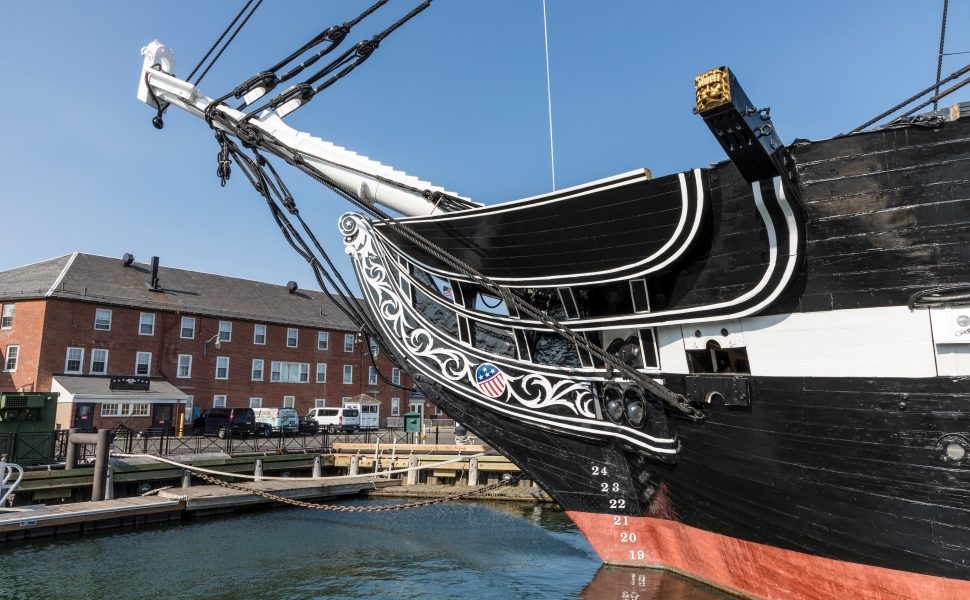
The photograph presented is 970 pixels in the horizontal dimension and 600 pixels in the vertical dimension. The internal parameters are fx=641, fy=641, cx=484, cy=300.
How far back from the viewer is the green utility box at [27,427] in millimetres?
16891

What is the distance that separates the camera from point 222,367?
122 ft

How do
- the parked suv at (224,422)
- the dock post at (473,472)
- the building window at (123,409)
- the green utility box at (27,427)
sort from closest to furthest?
the green utility box at (27,427)
the dock post at (473,472)
the building window at (123,409)
the parked suv at (224,422)

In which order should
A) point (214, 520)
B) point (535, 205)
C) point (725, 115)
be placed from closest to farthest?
point (725, 115) → point (535, 205) → point (214, 520)

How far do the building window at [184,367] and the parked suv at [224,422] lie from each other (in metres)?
4.16

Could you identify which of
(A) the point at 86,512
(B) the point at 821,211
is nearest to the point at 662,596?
(B) the point at 821,211

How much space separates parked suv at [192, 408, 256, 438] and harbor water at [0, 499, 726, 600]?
1504cm

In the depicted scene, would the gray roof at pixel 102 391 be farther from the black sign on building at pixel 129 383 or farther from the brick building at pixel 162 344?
the black sign on building at pixel 129 383

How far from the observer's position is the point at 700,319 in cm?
737

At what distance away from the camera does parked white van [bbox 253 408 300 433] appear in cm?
3391

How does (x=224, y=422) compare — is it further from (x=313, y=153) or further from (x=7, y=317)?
(x=313, y=153)

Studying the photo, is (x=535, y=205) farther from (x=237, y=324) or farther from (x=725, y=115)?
(x=237, y=324)

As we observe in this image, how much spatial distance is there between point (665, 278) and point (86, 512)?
544 inches

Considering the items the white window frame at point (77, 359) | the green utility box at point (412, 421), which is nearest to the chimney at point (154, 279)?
the white window frame at point (77, 359)

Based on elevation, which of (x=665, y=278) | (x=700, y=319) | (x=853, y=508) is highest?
(x=665, y=278)
